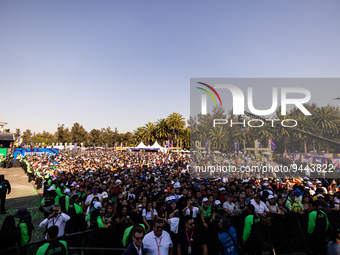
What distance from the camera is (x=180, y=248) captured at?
13.1 feet

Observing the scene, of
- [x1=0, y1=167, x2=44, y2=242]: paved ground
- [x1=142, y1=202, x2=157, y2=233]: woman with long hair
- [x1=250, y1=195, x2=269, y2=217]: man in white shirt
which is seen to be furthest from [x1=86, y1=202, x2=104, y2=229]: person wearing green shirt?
[x1=250, y1=195, x2=269, y2=217]: man in white shirt

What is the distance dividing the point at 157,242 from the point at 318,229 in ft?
14.3

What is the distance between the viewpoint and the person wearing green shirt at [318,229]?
5430 mm

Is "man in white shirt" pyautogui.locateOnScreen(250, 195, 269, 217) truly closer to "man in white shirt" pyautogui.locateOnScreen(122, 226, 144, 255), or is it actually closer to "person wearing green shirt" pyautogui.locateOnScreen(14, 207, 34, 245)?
"man in white shirt" pyautogui.locateOnScreen(122, 226, 144, 255)

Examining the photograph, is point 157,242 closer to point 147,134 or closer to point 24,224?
point 24,224

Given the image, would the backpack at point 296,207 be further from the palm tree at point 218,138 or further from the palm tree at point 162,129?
the palm tree at point 162,129

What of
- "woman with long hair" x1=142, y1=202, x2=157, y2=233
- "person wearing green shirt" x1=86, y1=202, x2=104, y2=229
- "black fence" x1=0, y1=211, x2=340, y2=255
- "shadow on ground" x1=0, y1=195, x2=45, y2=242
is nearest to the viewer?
"black fence" x1=0, y1=211, x2=340, y2=255

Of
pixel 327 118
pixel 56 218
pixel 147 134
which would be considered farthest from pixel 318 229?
pixel 147 134

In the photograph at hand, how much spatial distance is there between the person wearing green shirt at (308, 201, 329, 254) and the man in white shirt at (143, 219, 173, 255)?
13.3ft

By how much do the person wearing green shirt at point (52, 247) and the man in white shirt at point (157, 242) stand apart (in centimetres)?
139

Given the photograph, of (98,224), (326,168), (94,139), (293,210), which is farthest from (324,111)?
(94,139)

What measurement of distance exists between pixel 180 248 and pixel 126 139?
124615mm

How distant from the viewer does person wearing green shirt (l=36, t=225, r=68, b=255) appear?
3520 millimetres

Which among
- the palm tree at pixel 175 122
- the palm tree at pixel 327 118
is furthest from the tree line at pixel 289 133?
the palm tree at pixel 175 122
